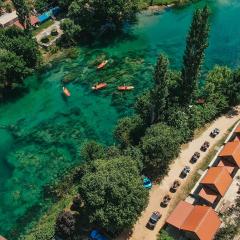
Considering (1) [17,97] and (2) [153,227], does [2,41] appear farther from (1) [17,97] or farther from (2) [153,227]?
(2) [153,227]

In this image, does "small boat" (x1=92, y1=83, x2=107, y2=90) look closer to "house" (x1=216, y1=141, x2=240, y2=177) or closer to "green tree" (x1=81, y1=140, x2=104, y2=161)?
"green tree" (x1=81, y1=140, x2=104, y2=161)

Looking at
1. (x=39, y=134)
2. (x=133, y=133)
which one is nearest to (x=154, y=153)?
(x=133, y=133)

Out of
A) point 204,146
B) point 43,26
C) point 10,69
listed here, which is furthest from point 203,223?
point 43,26

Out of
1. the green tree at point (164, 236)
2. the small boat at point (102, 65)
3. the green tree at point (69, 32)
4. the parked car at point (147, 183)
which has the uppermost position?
the green tree at point (69, 32)

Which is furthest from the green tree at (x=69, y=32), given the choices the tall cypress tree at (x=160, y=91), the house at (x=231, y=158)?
the house at (x=231, y=158)

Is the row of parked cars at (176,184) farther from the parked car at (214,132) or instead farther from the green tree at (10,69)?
the green tree at (10,69)

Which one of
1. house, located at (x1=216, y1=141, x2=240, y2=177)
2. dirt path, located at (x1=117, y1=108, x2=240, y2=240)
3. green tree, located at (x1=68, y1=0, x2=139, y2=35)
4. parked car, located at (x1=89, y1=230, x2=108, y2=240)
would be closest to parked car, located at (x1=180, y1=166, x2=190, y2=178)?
dirt path, located at (x1=117, y1=108, x2=240, y2=240)
